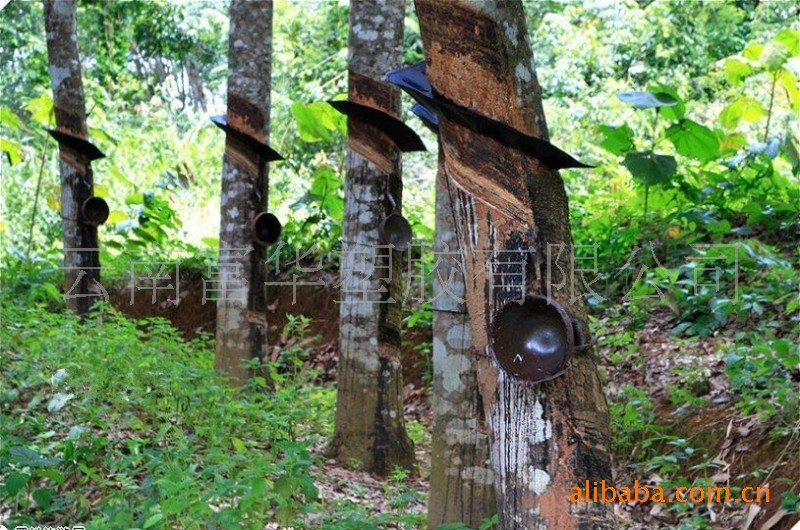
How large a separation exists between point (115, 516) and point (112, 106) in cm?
1177

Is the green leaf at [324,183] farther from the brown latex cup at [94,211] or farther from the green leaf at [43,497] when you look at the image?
the green leaf at [43,497]

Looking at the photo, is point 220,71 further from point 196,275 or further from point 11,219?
point 196,275

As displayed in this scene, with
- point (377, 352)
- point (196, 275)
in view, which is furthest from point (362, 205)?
point (196, 275)

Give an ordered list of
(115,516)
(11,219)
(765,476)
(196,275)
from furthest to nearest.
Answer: (11,219), (196,275), (765,476), (115,516)

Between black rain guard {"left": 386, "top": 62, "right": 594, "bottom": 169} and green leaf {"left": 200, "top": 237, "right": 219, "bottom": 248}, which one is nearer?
black rain guard {"left": 386, "top": 62, "right": 594, "bottom": 169}

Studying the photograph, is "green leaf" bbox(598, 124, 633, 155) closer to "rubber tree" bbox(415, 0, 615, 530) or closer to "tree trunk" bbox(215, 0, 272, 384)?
"tree trunk" bbox(215, 0, 272, 384)

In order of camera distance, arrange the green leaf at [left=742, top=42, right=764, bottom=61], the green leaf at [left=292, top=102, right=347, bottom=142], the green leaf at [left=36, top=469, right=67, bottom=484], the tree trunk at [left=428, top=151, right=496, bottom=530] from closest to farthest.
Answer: the tree trunk at [left=428, top=151, right=496, bottom=530], the green leaf at [left=36, top=469, right=67, bottom=484], the green leaf at [left=742, top=42, right=764, bottom=61], the green leaf at [left=292, top=102, right=347, bottom=142]

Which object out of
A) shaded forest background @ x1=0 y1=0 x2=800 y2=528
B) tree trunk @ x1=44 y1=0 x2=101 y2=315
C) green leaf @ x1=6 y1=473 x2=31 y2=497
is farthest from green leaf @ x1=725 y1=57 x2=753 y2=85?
green leaf @ x1=6 y1=473 x2=31 y2=497

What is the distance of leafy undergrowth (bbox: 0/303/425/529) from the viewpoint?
12.3 ft

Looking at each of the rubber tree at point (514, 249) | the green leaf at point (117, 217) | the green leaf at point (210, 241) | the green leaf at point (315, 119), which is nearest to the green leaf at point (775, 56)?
the green leaf at point (315, 119)

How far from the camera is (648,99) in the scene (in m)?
6.78

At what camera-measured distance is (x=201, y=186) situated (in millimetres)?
12953

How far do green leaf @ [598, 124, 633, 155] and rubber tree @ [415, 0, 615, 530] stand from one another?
14.8 ft

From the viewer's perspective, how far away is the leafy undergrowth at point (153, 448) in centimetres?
376
